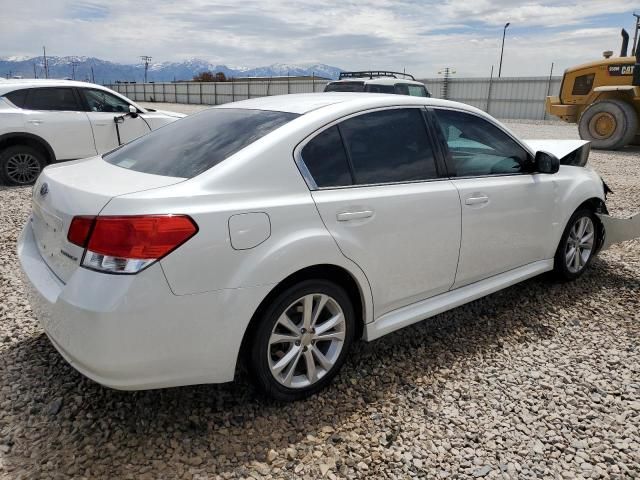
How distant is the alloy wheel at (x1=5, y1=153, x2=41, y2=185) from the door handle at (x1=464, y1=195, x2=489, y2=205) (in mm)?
6950

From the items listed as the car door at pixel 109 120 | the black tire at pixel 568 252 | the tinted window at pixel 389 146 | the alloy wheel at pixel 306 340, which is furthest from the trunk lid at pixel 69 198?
the car door at pixel 109 120

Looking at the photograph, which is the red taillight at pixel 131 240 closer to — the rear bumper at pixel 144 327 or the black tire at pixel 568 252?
the rear bumper at pixel 144 327

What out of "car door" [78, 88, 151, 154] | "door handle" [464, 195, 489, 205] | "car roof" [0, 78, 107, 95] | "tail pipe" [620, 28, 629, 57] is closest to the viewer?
"door handle" [464, 195, 489, 205]

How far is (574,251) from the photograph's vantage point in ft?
14.1

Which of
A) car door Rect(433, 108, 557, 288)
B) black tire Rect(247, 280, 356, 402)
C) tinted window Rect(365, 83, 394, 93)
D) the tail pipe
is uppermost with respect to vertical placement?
the tail pipe

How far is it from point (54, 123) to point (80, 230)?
6.61 metres

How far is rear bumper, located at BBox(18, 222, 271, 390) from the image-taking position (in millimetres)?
2064

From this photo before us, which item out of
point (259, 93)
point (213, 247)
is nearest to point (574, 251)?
point (213, 247)

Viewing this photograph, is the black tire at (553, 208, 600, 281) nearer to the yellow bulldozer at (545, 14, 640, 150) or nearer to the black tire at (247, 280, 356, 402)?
the black tire at (247, 280, 356, 402)

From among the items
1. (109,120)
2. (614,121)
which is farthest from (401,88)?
(109,120)

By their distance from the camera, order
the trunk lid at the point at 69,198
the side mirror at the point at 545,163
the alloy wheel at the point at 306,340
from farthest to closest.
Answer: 1. the side mirror at the point at 545,163
2. the alloy wheel at the point at 306,340
3. the trunk lid at the point at 69,198

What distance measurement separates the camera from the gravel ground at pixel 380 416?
2299mm

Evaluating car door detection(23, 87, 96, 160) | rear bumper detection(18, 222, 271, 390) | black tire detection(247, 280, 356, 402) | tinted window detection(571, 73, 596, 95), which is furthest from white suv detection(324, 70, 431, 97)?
rear bumper detection(18, 222, 271, 390)

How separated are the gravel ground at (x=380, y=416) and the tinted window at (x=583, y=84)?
12.9 meters
